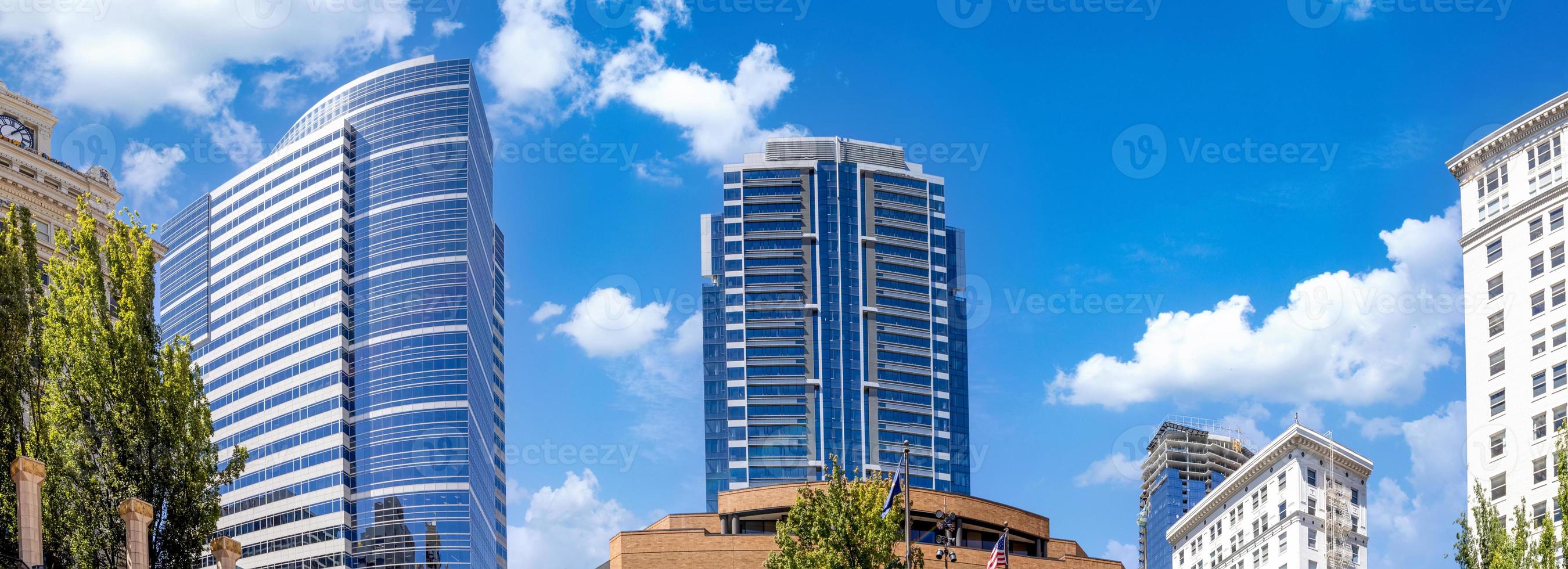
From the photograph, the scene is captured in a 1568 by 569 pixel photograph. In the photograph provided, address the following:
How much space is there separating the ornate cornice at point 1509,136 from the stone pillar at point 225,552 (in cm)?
9592

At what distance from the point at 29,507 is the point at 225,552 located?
5313 mm

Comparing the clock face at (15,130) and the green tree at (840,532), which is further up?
the clock face at (15,130)

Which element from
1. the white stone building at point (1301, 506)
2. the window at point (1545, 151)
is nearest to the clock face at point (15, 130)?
the window at point (1545, 151)

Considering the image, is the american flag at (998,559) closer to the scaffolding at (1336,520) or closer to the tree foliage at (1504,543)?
the tree foliage at (1504,543)

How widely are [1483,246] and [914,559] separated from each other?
231 feet

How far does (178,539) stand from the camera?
45.2 m

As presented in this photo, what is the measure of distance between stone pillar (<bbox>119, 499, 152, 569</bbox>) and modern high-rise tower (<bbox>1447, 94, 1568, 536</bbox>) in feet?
296

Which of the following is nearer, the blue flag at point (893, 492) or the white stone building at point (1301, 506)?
the blue flag at point (893, 492)

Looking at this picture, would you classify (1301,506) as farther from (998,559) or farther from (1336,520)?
(998,559)

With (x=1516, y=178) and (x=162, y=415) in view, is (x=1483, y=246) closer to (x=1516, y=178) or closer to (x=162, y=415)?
(x=1516, y=178)

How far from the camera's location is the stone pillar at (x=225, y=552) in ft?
144

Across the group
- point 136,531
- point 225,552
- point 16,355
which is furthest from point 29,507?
point 225,552

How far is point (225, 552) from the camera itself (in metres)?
44.4

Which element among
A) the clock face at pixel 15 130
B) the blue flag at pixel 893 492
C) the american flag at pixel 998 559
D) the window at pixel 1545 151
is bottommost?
the american flag at pixel 998 559
